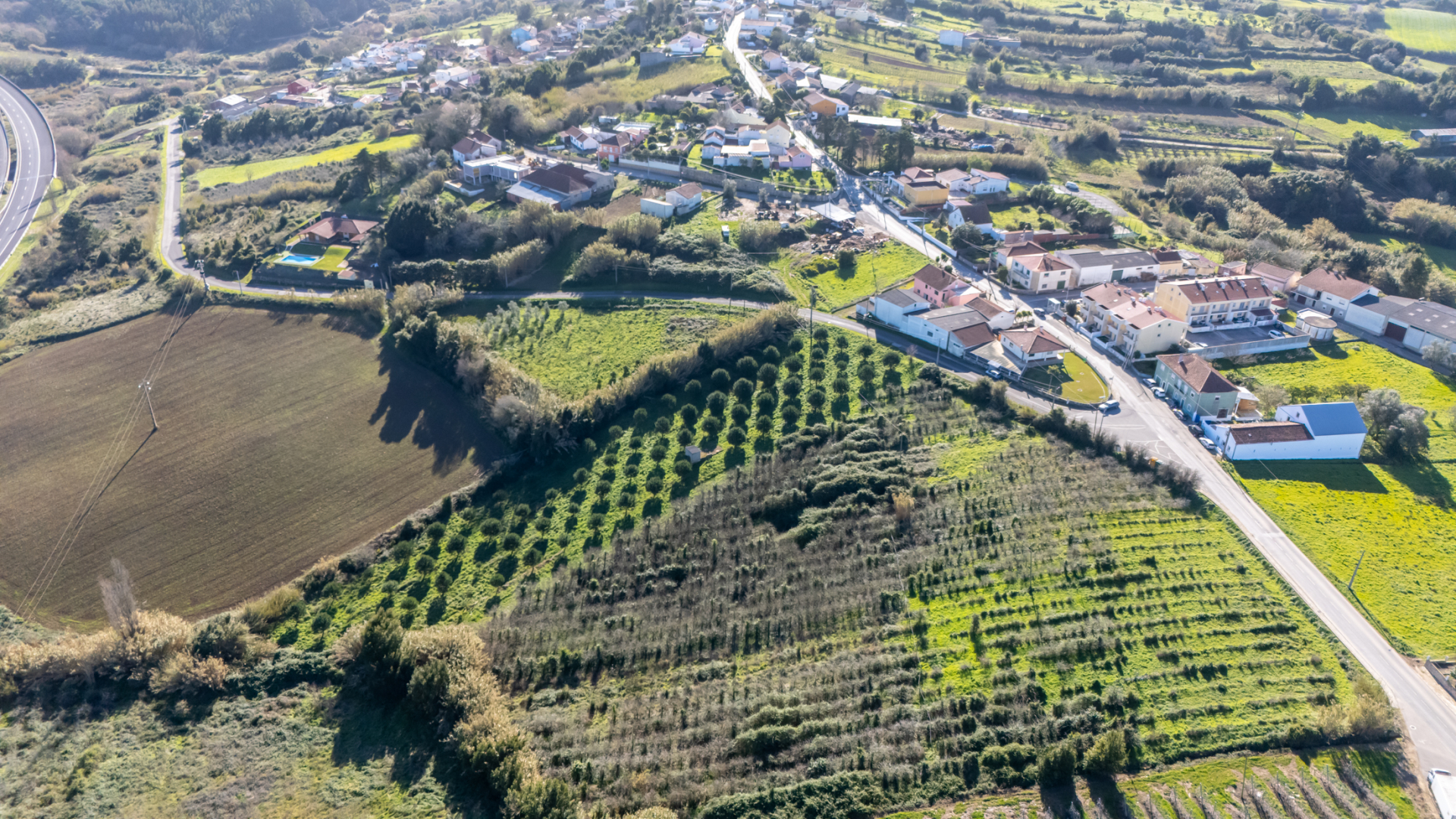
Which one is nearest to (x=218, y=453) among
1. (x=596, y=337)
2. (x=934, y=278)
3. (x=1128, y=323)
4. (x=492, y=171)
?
(x=596, y=337)

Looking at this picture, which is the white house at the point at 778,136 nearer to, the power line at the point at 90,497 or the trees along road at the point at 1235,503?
the trees along road at the point at 1235,503

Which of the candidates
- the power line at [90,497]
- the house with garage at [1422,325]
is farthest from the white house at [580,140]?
the house with garage at [1422,325]

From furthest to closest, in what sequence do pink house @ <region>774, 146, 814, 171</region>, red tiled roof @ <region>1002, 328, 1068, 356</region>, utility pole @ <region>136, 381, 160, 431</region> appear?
pink house @ <region>774, 146, 814, 171</region>
red tiled roof @ <region>1002, 328, 1068, 356</region>
utility pole @ <region>136, 381, 160, 431</region>

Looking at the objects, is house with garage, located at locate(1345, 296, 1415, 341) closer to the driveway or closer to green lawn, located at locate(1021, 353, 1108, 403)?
green lawn, located at locate(1021, 353, 1108, 403)

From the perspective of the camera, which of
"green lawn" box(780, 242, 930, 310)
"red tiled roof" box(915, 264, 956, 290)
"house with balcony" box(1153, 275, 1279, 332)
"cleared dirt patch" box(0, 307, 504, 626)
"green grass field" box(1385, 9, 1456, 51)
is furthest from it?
"green grass field" box(1385, 9, 1456, 51)

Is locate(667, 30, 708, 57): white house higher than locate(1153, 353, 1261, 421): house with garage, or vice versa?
locate(667, 30, 708, 57): white house

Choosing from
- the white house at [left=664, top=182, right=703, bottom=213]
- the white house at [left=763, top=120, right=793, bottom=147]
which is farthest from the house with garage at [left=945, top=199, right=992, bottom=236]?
the white house at [left=664, top=182, right=703, bottom=213]
